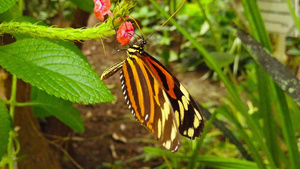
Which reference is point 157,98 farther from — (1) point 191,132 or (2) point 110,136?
(2) point 110,136

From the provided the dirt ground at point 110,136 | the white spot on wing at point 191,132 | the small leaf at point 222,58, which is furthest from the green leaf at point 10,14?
the dirt ground at point 110,136

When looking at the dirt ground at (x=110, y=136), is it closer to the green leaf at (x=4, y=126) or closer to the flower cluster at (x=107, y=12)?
the green leaf at (x=4, y=126)

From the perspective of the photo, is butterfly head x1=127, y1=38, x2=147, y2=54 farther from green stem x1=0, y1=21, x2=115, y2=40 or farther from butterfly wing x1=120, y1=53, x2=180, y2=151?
green stem x1=0, y1=21, x2=115, y2=40

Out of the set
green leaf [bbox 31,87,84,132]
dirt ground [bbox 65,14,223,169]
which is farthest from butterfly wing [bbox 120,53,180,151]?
dirt ground [bbox 65,14,223,169]

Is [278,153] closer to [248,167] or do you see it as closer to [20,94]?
[248,167]

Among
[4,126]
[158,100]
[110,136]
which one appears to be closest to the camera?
[4,126]

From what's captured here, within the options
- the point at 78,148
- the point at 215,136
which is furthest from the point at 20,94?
the point at 215,136

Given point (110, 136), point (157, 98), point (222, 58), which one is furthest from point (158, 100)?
point (110, 136)
